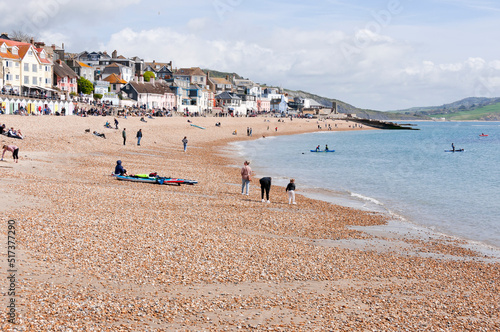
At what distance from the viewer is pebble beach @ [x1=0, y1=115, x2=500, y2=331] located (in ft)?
29.8

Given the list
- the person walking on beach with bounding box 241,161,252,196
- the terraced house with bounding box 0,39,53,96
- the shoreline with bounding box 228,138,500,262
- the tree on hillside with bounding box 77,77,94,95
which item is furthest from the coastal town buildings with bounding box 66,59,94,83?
the person walking on beach with bounding box 241,161,252,196

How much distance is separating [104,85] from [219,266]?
10068 centimetres

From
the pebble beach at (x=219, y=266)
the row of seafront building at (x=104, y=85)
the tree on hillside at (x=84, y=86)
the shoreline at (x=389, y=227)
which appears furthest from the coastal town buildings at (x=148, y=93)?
the pebble beach at (x=219, y=266)

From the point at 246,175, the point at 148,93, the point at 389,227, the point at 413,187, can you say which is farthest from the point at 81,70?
the point at 389,227

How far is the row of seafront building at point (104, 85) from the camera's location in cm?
6794

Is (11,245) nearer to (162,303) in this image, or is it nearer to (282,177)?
(162,303)

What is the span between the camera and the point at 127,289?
9891 millimetres

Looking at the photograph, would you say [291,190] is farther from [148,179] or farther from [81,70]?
[81,70]

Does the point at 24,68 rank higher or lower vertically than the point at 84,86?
higher

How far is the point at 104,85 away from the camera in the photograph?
10581 cm

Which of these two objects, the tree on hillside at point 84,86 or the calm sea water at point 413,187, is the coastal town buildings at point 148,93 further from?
the calm sea water at point 413,187

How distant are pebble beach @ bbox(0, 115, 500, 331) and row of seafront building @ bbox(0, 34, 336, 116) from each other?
41478 millimetres

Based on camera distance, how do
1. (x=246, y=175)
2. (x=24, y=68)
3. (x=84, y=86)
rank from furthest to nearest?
(x=84, y=86) < (x=24, y=68) < (x=246, y=175)

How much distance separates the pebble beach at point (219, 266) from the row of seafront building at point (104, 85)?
41478 millimetres
